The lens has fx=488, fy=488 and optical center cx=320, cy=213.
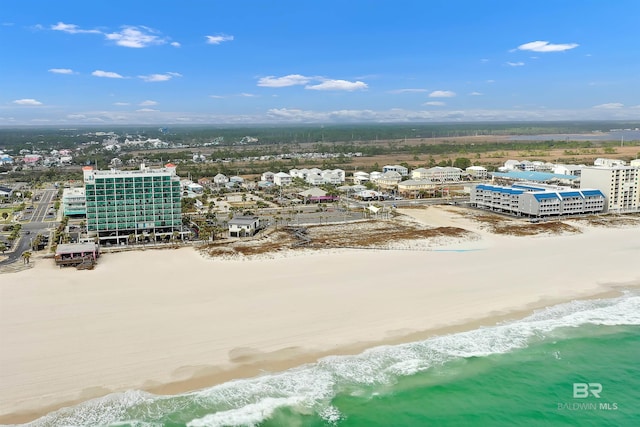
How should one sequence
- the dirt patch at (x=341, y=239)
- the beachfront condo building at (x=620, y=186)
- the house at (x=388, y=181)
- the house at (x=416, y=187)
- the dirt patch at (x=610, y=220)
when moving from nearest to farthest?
the dirt patch at (x=341, y=239) < the dirt patch at (x=610, y=220) < the beachfront condo building at (x=620, y=186) < the house at (x=416, y=187) < the house at (x=388, y=181)

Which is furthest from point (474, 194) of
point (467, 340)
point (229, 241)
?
point (467, 340)

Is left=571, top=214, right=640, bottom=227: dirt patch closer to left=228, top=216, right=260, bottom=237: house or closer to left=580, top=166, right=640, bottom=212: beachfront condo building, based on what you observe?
left=580, top=166, right=640, bottom=212: beachfront condo building

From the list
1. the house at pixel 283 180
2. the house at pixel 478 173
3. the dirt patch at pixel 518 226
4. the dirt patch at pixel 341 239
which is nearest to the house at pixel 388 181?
the house at pixel 283 180

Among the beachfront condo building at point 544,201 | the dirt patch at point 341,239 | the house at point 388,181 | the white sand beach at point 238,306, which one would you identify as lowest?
the white sand beach at point 238,306

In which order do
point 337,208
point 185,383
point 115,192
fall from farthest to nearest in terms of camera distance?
point 337,208 < point 115,192 < point 185,383

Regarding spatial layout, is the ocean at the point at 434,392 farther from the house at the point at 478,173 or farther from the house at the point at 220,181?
the house at the point at 478,173

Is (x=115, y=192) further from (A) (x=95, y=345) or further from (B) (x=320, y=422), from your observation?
(B) (x=320, y=422)

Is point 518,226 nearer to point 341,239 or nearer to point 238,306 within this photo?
point 341,239
